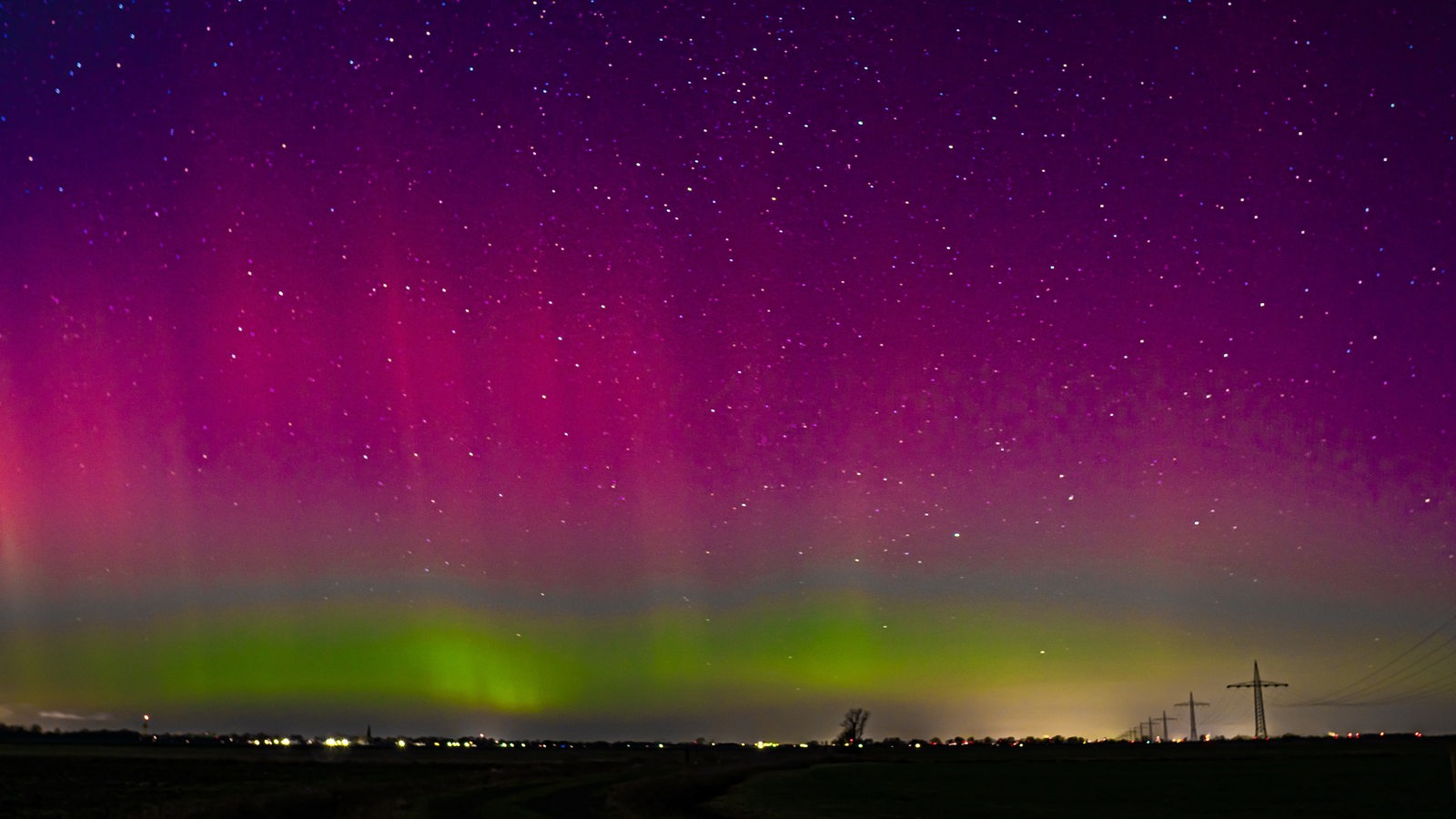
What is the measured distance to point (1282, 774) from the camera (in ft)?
224

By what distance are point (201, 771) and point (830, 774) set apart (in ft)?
139

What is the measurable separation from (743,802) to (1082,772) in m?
40.6

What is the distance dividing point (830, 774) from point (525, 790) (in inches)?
1190

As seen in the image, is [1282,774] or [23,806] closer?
[23,806]

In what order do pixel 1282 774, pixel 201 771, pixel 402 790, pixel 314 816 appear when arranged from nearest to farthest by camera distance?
pixel 314 816, pixel 402 790, pixel 1282 774, pixel 201 771

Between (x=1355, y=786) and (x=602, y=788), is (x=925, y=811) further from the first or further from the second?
(x=1355, y=786)

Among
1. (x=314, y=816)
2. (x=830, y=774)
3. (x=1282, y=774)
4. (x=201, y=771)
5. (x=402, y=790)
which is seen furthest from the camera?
(x=201, y=771)

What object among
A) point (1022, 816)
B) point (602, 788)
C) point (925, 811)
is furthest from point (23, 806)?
point (1022, 816)

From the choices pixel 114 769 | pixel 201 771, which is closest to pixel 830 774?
pixel 201 771

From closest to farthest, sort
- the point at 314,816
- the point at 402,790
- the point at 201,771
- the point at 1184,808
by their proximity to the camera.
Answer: the point at 314,816 → the point at 1184,808 → the point at 402,790 → the point at 201,771

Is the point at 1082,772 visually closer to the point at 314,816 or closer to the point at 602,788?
the point at 602,788

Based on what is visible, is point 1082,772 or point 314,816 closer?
point 314,816

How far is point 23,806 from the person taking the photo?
40.4 m

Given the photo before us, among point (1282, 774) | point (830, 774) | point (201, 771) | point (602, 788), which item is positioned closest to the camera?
point (602, 788)
